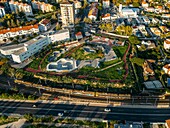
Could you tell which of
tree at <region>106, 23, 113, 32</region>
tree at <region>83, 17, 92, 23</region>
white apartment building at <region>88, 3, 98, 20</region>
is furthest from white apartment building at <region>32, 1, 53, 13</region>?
tree at <region>106, 23, 113, 32</region>

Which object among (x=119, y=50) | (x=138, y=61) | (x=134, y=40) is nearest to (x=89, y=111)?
(x=138, y=61)

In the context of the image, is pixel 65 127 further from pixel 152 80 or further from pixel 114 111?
pixel 152 80

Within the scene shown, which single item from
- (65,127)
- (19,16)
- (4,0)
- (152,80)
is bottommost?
(65,127)

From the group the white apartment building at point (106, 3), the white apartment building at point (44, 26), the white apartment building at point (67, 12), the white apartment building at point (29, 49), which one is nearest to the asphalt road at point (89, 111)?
the white apartment building at point (29, 49)

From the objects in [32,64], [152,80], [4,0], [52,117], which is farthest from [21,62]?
[4,0]

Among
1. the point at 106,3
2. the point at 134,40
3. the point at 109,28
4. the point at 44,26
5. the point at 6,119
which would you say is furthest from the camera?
the point at 106,3

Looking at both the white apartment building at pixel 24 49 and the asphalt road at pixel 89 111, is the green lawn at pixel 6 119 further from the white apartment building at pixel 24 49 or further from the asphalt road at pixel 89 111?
the white apartment building at pixel 24 49

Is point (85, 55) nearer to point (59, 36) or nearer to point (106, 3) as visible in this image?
point (59, 36)
